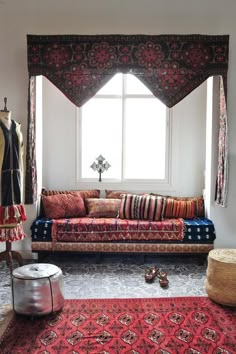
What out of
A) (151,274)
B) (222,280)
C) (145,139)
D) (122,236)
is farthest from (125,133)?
(222,280)

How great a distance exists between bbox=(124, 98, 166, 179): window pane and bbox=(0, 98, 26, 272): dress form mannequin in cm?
179

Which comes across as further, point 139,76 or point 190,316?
point 139,76

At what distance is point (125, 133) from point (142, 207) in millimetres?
1128

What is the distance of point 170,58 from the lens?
4.08 meters

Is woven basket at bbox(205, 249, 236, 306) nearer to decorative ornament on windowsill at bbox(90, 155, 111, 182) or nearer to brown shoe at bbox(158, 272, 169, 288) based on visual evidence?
brown shoe at bbox(158, 272, 169, 288)

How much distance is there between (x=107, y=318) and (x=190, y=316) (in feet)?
2.24

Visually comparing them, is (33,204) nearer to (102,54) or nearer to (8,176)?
(8,176)

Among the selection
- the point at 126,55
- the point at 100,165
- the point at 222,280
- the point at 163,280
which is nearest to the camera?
the point at 222,280

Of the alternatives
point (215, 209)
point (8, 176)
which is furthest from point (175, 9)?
point (8, 176)

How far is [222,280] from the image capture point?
3236 millimetres

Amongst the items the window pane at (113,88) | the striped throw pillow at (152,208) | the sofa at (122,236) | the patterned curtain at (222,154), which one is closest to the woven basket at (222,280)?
the sofa at (122,236)

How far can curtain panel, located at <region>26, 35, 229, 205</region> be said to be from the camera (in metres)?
4.07

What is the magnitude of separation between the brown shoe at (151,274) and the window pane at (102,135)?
158 cm

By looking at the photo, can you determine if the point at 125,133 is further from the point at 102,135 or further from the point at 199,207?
the point at 199,207
